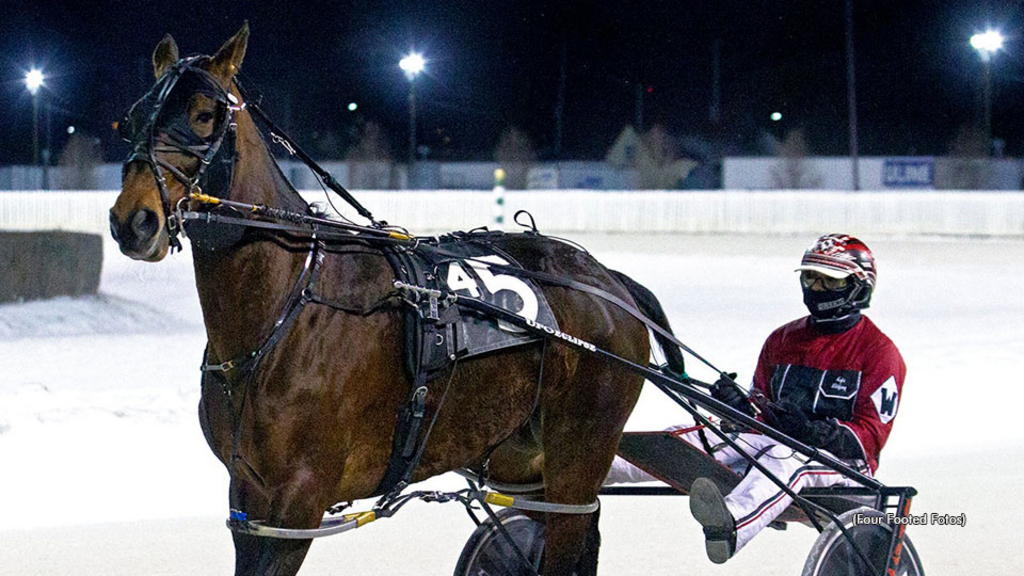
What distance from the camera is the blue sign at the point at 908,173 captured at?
3316 cm

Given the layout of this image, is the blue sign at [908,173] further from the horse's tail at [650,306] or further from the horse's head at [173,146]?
the horse's head at [173,146]

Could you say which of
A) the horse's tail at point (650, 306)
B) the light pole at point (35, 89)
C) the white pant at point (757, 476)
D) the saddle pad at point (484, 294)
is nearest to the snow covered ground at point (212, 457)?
the white pant at point (757, 476)

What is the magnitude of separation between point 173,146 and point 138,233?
256 millimetres

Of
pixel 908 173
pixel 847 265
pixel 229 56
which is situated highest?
pixel 908 173

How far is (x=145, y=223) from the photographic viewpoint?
290cm

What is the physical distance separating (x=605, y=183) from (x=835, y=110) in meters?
7.99

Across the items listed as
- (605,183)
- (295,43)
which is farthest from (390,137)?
(295,43)

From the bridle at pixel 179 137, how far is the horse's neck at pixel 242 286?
0.21 ft

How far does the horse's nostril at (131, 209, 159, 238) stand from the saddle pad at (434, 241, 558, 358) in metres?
0.92

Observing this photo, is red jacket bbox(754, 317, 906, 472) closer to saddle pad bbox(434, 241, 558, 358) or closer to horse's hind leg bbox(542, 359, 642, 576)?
horse's hind leg bbox(542, 359, 642, 576)

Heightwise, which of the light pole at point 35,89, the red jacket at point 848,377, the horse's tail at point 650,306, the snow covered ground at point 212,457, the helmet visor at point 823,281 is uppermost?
the light pole at point 35,89

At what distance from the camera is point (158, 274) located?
15.9 meters

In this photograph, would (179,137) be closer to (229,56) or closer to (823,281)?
(229,56)

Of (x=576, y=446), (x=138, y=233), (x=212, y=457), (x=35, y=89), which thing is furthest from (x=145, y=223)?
(x=35, y=89)
